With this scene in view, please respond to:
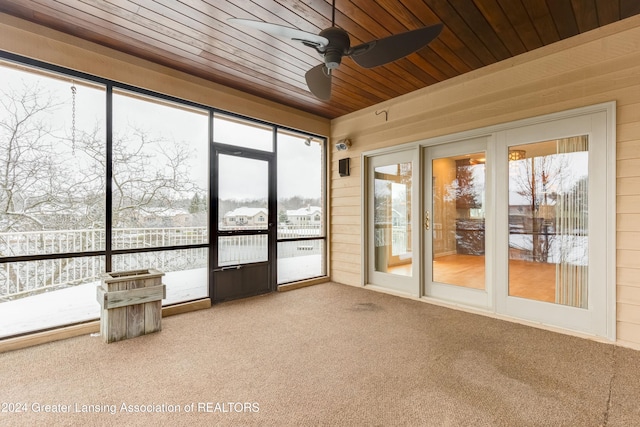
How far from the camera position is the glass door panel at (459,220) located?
3.57 metres

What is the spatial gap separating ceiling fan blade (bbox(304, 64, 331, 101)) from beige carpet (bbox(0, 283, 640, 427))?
7.34ft

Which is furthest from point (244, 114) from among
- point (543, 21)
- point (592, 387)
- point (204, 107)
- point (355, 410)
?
point (592, 387)

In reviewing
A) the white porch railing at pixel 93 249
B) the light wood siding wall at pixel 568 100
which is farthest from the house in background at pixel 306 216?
the light wood siding wall at pixel 568 100

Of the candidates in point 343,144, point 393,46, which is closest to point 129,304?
point 393,46

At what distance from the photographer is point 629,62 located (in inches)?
101

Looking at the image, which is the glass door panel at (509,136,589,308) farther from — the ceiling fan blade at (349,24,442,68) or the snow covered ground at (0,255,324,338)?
the snow covered ground at (0,255,324,338)

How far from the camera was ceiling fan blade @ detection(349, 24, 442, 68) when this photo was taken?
1.88 metres

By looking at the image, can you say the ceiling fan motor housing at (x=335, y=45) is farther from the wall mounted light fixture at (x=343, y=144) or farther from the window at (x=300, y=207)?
the wall mounted light fixture at (x=343, y=144)

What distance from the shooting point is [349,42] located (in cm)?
198

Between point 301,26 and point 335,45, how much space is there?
3.28 feet

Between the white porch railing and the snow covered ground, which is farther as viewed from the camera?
the white porch railing

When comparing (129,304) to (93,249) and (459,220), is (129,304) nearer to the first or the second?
Result: (93,249)

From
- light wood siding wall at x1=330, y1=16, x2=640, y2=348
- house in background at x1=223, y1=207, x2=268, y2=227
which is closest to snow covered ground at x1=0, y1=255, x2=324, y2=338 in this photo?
house in background at x1=223, y1=207, x2=268, y2=227

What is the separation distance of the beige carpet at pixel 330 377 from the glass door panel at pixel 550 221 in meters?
0.48
